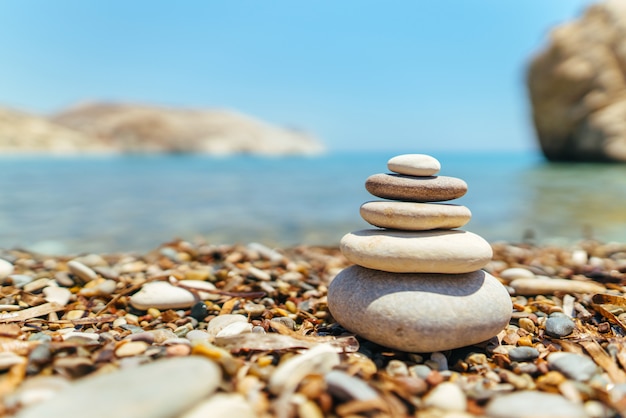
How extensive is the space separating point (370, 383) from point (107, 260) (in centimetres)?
430

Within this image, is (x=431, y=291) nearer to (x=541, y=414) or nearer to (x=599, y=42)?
(x=541, y=414)

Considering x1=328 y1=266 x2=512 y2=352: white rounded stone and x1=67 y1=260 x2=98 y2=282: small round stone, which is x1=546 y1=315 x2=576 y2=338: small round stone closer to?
x1=328 y1=266 x2=512 y2=352: white rounded stone

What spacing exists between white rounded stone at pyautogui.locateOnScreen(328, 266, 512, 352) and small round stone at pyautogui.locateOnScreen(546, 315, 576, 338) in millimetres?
481

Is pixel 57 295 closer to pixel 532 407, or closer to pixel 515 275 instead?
pixel 532 407

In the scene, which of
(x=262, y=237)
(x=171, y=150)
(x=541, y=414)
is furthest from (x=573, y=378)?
(x=171, y=150)

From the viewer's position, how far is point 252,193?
1678 cm

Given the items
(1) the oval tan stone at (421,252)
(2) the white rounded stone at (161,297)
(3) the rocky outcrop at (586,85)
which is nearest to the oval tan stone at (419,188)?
(1) the oval tan stone at (421,252)

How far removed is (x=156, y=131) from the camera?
287ft

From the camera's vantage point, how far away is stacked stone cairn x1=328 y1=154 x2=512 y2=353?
2805mm

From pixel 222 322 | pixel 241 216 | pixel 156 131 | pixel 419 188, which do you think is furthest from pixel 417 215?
pixel 156 131

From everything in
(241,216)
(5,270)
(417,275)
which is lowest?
(241,216)

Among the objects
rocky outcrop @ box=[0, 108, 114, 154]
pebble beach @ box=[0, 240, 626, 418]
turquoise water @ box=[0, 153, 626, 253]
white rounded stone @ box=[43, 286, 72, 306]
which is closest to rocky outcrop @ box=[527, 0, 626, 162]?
turquoise water @ box=[0, 153, 626, 253]

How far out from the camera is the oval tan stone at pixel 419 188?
3.18 metres

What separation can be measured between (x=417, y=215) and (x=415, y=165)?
38 centimetres
